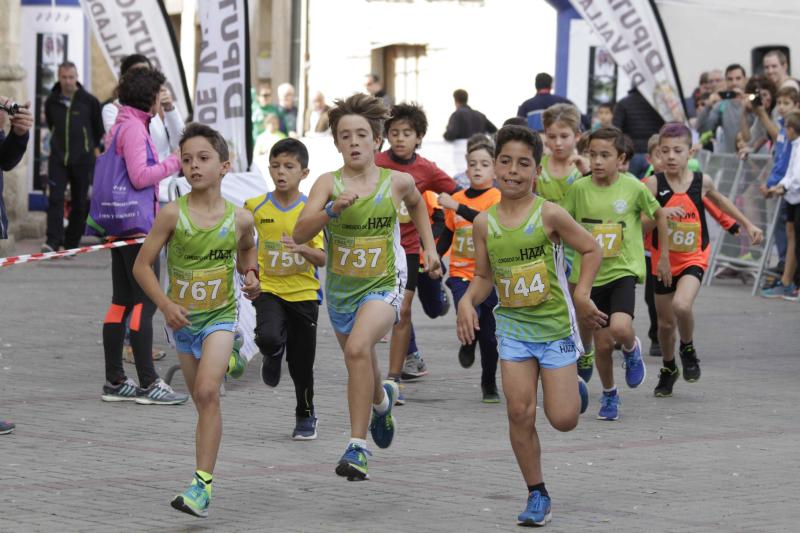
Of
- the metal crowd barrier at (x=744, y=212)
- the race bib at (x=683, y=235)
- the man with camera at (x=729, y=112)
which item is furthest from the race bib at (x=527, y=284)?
the man with camera at (x=729, y=112)

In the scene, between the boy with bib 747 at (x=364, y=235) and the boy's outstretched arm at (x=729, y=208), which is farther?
the boy's outstretched arm at (x=729, y=208)

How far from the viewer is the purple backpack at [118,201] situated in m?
10.2

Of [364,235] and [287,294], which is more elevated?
[364,235]

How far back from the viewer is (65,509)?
7113mm

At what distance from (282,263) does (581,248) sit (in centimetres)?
225

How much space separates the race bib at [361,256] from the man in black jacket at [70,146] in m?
12.4

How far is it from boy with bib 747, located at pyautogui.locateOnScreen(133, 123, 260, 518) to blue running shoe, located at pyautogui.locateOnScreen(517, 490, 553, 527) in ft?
4.68

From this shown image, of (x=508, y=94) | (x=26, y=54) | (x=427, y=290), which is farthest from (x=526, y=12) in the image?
(x=427, y=290)

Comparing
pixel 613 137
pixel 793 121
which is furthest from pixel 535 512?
pixel 793 121

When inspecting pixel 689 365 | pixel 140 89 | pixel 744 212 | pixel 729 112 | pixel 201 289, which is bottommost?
pixel 689 365

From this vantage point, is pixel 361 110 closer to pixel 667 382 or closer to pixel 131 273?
pixel 131 273

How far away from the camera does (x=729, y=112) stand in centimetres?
1872

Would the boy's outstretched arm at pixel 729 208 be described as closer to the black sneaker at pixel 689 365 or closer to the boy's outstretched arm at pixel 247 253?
the black sneaker at pixel 689 365

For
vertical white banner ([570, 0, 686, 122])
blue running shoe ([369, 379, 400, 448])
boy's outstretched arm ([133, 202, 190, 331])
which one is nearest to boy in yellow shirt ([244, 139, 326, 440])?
blue running shoe ([369, 379, 400, 448])
